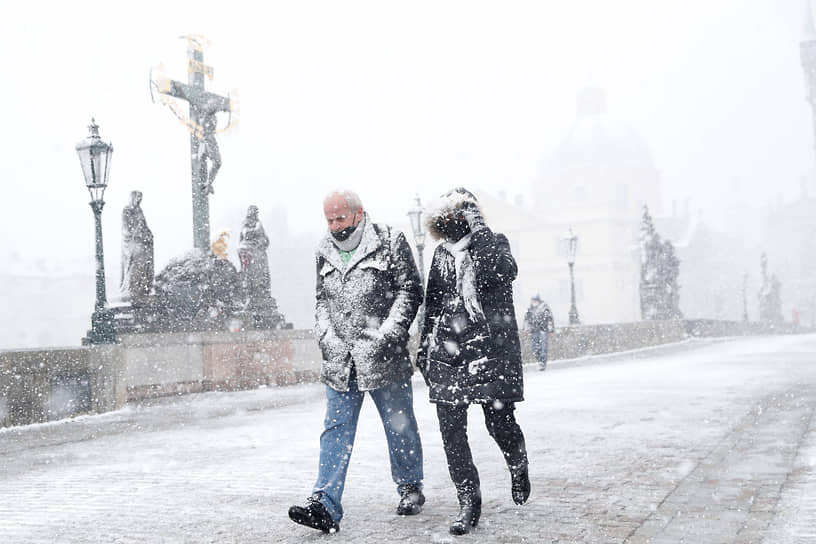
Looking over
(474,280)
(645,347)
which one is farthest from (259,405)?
(645,347)

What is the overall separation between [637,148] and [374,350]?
99515 millimetres

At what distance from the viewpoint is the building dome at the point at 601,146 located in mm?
98438

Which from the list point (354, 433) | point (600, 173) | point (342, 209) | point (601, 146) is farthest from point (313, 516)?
point (601, 146)

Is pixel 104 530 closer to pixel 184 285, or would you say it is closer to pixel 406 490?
pixel 406 490

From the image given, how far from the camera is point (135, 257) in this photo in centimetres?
1439

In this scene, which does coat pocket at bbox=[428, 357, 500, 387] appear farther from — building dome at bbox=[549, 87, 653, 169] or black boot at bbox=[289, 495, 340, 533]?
building dome at bbox=[549, 87, 653, 169]

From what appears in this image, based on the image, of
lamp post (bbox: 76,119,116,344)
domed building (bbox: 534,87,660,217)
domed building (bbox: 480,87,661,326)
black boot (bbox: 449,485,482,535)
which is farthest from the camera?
domed building (bbox: 534,87,660,217)

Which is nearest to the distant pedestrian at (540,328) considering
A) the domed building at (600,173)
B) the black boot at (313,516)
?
the black boot at (313,516)

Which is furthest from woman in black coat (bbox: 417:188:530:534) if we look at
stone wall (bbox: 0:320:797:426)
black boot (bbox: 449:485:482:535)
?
stone wall (bbox: 0:320:797:426)

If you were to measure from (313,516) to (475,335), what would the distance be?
3.65 ft

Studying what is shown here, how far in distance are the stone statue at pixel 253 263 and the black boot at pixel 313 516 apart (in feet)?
39.7

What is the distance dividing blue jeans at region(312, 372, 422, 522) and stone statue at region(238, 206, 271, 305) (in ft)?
38.8

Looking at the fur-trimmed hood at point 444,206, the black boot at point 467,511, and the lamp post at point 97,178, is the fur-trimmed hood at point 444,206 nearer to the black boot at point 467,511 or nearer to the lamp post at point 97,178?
the black boot at point 467,511

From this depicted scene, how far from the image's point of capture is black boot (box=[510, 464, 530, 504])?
474cm
